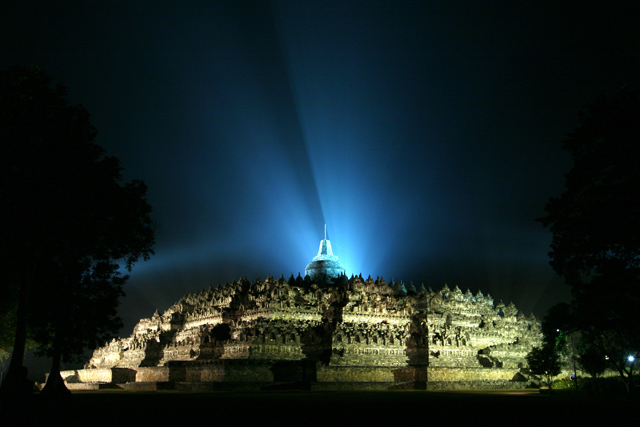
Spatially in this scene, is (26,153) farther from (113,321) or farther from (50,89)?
(113,321)

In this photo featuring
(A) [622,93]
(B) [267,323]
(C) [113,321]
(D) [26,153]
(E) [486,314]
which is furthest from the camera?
(E) [486,314]

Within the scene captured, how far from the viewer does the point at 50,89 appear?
107ft

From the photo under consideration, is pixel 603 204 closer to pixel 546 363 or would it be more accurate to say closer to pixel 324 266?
pixel 546 363

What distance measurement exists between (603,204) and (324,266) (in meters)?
74.0

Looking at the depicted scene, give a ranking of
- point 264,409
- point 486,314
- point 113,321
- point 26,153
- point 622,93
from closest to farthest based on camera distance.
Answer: point 264,409 → point 622,93 → point 26,153 → point 113,321 → point 486,314

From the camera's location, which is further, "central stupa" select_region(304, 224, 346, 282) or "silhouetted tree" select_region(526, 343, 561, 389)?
"central stupa" select_region(304, 224, 346, 282)

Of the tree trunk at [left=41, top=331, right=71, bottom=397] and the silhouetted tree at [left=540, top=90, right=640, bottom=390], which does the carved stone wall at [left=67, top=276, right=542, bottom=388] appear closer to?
the tree trunk at [left=41, top=331, right=71, bottom=397]

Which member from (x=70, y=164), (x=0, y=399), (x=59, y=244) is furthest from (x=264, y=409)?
(x=70, y=164)

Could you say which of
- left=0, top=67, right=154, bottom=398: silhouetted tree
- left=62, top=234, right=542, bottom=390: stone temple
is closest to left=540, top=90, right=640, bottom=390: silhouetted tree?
left=0, top=67, right=154, bottom=398: silhouetted tree

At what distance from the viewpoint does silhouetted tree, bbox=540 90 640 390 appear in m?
25.9

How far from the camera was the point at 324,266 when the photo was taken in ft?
324

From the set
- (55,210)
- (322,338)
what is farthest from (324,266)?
(55,210)

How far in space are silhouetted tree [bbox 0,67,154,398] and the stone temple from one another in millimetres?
15420

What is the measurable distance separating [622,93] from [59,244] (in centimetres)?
3125
